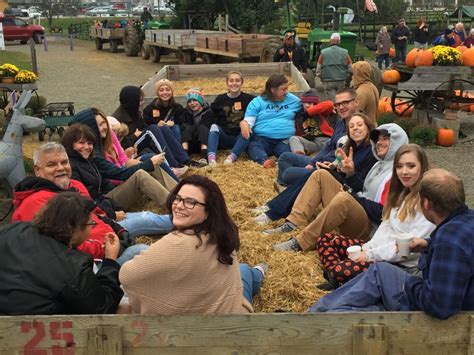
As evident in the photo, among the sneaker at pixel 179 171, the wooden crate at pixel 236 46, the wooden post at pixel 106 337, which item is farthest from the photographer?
the wooden crate at pixel 236 46

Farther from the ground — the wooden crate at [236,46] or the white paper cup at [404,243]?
the wooden crate at [236,46]

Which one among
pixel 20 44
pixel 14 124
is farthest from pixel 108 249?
pixel 20 44

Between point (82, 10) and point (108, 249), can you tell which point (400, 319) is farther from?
point (82, 10)

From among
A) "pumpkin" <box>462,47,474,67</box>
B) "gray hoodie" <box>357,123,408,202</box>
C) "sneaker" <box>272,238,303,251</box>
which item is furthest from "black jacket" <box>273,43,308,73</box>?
"sneaker" <box>272,238,303,251</box>

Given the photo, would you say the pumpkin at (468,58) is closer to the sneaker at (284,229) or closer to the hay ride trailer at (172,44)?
the sneaker at (284,229)

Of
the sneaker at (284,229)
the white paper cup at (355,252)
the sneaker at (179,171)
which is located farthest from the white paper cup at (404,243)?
the sneaker at (179,171)

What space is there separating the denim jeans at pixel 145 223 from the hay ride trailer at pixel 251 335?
2.28 m

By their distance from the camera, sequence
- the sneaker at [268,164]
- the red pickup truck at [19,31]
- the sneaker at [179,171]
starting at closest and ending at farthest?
the sneaker at [179,171] < the sneaker at [268,164] < the red pickup truck at [19,31]

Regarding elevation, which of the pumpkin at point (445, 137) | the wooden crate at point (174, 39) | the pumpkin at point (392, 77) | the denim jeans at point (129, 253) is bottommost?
the pumpkin at point (445, 137)

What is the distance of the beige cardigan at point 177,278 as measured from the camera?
8.62 feet

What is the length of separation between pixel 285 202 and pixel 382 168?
102 centimetres

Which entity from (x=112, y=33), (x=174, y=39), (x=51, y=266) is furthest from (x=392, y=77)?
(x=112, y=33)

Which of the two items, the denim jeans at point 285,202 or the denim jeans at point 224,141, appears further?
the denim jeans at point 224,141

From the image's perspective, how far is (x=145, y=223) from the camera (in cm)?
496
